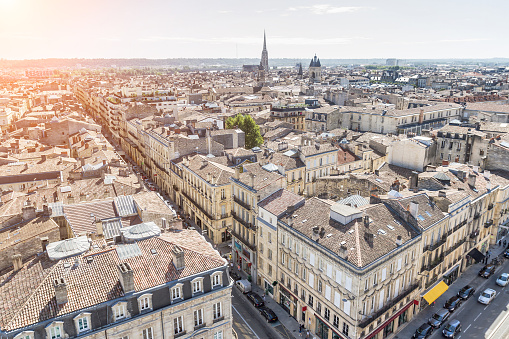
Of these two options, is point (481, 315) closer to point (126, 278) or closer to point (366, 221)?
point (366, 221)

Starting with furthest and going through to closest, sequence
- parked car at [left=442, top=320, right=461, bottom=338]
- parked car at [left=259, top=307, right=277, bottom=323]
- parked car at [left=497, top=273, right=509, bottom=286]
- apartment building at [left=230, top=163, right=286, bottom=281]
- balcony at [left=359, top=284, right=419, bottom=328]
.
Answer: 1. parked car at [left=497, top=273, right=509, bottom=286]
2. apartment building at [left=230, top=163, right=286, bottom=281]
3. parked car at [left=259, top=307, right=277, bottom=323]
4. parked car at [left=442, top=320, right=461, bottom=338]
5. balcony at [left=359, top=284, right=419, bottom=328]

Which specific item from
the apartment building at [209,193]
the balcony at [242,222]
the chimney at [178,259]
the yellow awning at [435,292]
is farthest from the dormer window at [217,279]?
the apartment building at [209,193]

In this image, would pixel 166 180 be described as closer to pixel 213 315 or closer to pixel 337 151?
pixel 337 151

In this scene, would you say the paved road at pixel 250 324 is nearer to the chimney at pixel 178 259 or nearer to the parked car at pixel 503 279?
the chimney at pixel 178 259

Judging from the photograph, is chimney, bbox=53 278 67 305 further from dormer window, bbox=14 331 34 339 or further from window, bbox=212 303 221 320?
window, bbox=212 303 221 320

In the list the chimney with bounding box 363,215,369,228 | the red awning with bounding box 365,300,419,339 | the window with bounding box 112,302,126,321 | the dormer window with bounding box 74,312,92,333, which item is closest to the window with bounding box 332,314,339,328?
the red awning with bounding box 365,300,419,339

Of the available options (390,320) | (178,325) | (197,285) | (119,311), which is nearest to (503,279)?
(390,320)

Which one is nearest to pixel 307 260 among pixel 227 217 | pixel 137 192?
pixel 227 217
